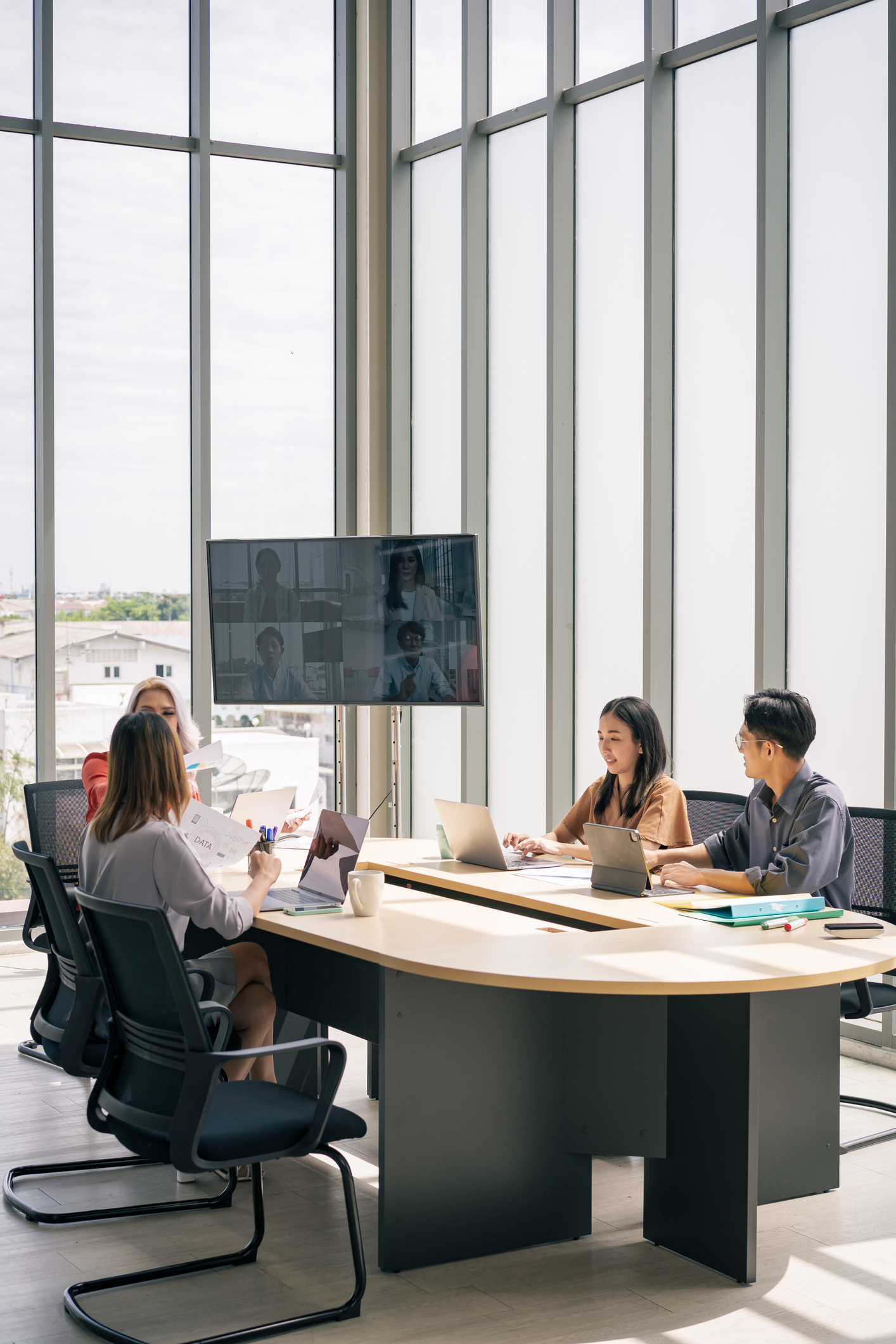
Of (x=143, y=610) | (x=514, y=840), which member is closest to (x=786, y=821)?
(x=514, y=840)

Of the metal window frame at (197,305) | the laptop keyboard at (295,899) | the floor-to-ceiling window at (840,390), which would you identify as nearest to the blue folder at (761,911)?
the laptop keyboard at (295,899)

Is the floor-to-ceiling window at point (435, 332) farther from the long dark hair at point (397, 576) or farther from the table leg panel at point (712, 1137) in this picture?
the table leg panel at point (712, 1137)

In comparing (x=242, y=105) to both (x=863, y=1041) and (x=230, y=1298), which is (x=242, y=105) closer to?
(x=863, y=1041)

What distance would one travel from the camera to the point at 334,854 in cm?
404

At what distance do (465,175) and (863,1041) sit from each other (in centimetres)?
458

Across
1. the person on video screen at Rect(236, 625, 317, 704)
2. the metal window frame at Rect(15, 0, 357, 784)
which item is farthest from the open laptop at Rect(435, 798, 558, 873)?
the metal window frame at Rect(15, 0, 357, 784)

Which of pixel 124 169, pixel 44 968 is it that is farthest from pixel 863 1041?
pixel 124 169

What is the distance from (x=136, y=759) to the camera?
349cm

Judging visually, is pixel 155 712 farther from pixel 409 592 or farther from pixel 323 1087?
pixel 323 1087

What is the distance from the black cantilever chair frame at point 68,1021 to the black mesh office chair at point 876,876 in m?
2.06

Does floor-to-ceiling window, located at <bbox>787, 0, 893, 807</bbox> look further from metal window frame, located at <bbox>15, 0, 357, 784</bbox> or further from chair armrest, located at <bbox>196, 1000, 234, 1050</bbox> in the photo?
chair armrest, located at <bbox>196, 1000, 234, 1050</bbox>

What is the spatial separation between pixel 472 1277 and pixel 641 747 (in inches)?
75.6

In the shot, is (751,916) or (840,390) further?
(840,390)

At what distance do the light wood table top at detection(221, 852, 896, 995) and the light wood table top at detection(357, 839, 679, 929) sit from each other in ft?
0.37
